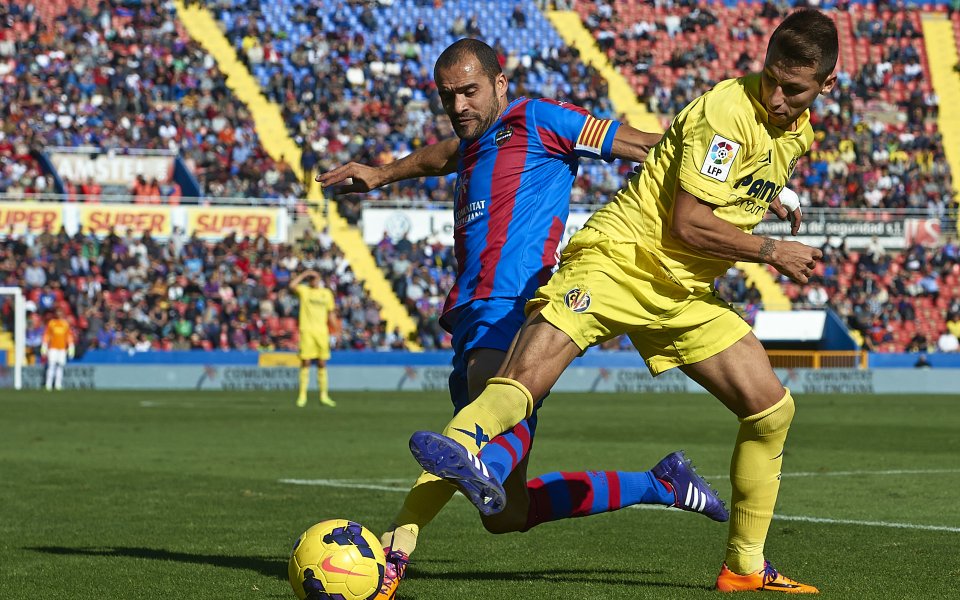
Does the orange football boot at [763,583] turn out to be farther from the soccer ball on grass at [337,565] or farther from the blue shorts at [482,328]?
the soccer ball on grass at [337,565]

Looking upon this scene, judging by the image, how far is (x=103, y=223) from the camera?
1291 inches

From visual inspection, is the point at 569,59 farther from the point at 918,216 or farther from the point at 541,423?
the point at 541,423

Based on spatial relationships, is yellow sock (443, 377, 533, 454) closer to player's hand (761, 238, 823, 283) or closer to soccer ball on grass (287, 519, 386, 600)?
soccer ball on grass (287, 519, 386, 600)

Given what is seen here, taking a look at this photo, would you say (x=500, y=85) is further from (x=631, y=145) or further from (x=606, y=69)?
(x=606, y=69)

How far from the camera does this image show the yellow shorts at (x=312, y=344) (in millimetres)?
23688

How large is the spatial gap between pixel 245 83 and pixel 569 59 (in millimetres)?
9679

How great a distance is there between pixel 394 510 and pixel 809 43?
192 inches

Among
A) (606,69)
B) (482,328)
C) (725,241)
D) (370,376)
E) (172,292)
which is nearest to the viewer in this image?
(725,241)

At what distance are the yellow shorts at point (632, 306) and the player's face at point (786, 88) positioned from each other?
70 cm

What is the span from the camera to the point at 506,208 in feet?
19.0

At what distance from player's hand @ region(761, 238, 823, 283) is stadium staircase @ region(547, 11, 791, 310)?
30.3m

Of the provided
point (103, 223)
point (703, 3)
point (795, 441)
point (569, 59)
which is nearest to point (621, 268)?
point (795, 441)

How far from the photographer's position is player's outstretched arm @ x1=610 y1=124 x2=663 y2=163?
5715mm

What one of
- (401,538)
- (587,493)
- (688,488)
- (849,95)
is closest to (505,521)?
(587,493)
